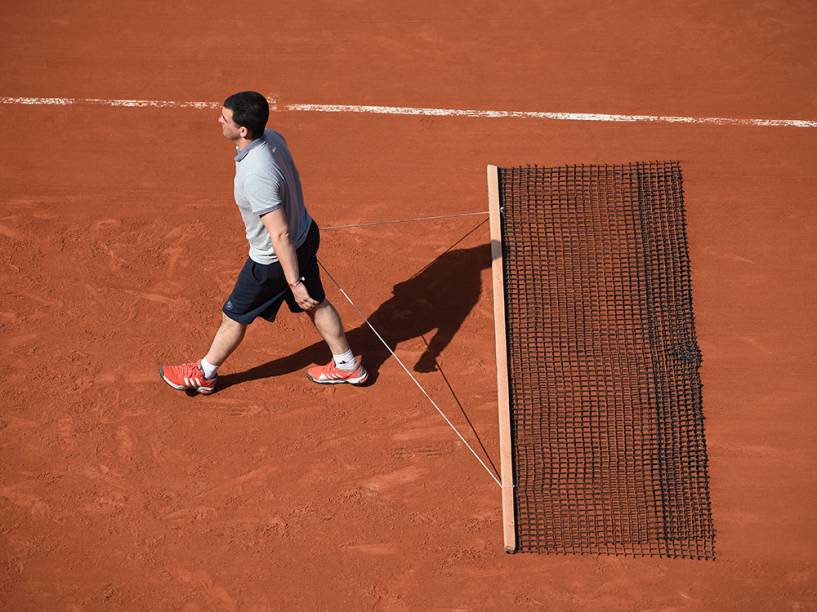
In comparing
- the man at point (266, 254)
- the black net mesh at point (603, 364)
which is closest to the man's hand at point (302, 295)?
the man at point (266, 254)

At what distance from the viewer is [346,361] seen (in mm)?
6051

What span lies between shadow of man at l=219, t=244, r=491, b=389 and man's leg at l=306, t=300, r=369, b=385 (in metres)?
0.19

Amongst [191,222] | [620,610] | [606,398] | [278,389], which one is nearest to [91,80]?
[191,222]

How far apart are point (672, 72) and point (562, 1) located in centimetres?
132

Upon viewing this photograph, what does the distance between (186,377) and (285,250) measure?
1.54 m

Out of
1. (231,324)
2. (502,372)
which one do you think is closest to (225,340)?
(231,324)

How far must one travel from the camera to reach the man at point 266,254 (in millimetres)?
4910

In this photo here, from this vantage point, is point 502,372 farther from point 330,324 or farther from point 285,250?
point 285,250

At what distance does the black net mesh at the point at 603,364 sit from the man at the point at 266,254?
4.52 ft

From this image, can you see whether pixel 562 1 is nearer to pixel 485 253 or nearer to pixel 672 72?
pixel 672 72

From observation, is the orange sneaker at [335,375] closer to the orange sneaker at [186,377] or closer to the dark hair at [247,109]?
the orange sneaker at [186,377]

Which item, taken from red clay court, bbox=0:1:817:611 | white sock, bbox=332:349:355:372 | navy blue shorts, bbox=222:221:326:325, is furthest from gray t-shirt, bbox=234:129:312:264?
red clay court, bbox=0:1:817:611

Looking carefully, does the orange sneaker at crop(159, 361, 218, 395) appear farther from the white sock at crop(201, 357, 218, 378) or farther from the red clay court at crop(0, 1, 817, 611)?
the red clay court at crop(0, 1, 817, 611)

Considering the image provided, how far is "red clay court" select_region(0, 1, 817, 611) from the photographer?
18.3 feet
